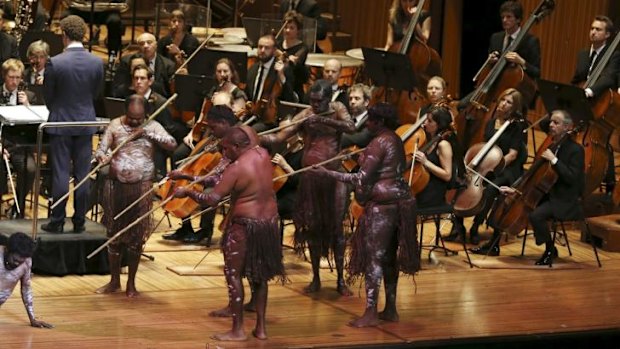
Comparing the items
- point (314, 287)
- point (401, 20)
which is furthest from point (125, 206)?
point (401, 20)

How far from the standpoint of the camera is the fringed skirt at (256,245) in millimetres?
8602

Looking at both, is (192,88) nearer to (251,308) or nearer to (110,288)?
(110,288)

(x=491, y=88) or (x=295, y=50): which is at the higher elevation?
(x=295, y=50)

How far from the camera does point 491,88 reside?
11.8 metres

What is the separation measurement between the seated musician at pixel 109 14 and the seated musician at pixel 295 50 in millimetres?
2942

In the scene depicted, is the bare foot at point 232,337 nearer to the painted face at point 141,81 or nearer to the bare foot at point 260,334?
the bare foot at point 260,334

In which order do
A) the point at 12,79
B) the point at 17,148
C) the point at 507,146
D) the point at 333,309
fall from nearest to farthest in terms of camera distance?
the point at 333,309 → the point at 12,79 → the point at 17,148 → the point at 507,146

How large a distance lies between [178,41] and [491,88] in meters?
2.50

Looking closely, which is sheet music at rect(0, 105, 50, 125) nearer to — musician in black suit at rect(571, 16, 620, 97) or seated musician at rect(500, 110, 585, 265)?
seated musician at rect(500, 110, 585, 265)

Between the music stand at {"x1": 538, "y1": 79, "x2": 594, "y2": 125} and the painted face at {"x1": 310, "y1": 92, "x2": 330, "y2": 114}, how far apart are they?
205 centimetres

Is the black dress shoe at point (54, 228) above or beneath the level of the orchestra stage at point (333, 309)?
above

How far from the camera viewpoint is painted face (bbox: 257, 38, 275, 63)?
11375 mm

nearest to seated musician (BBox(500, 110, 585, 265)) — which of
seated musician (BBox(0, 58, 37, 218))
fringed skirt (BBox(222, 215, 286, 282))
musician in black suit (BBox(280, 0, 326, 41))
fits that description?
fringed skirt (BBox(222, 215, 286, 282))

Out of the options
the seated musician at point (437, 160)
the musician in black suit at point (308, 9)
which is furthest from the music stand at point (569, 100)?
the musician in black suit at point (308, 9)
